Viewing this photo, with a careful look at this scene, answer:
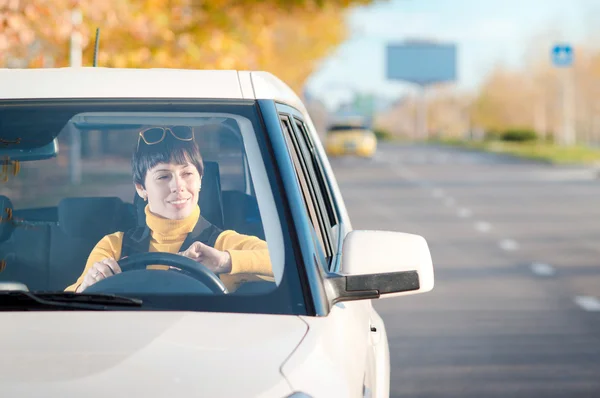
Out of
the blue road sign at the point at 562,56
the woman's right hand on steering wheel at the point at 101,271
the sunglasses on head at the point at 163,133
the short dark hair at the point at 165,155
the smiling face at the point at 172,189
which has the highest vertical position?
the blue road sign at the point at 562,56

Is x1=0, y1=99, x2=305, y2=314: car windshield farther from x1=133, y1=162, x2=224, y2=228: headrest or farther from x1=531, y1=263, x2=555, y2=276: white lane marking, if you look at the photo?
x1=531, y1=263, x2=555, y2=276: white lane marking

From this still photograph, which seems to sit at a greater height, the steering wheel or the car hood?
the steering wheel

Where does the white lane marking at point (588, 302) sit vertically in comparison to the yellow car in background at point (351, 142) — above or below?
below

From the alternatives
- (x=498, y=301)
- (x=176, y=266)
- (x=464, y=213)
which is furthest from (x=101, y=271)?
(x=464, y=213)

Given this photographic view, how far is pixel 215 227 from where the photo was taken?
3.75 m

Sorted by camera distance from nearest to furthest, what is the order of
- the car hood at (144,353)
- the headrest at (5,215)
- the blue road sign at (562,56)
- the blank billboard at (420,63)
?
the car hood at (144,353), the headrest at (5,215), the blue road sign at (562,56), the blank billboard at (420,63)

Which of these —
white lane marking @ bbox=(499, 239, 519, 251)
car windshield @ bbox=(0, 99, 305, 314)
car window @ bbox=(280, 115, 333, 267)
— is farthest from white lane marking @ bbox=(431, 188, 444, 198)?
car windshield @ bbox=(0, 99, 305, 314)

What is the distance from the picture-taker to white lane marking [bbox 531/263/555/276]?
13.9 meters

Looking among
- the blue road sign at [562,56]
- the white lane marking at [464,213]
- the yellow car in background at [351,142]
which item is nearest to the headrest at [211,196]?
the white lane marking at [464,213]

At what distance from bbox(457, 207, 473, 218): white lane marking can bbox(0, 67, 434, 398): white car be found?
19.5 m

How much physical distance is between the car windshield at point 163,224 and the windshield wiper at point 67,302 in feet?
0.18

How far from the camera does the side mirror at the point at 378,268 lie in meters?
3.33

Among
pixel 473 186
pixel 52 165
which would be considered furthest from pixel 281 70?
pixel 52 165

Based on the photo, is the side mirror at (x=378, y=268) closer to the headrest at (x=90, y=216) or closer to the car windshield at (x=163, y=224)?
the car windshield at (x=163, y=224)
